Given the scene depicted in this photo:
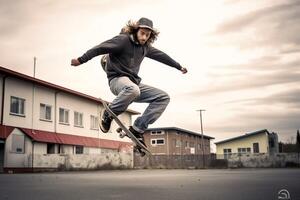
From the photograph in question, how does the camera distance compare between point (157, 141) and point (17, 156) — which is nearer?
point (17, 156)

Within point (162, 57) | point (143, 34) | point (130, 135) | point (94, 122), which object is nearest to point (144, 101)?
point (130, 135)

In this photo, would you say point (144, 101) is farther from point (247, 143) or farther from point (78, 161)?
point (247, 143)

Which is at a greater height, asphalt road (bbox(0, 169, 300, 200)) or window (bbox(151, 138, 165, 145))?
window (bbox(151, 138, 165, 145))

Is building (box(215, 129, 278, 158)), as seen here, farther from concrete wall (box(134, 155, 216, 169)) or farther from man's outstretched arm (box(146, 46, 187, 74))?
man's outstretched arm (box(146, 46, 187, 74))

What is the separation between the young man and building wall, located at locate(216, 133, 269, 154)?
5165 centimetres

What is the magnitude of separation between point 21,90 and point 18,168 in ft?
19.4

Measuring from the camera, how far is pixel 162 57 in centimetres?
732

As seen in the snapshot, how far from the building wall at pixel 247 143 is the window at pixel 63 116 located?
106ft

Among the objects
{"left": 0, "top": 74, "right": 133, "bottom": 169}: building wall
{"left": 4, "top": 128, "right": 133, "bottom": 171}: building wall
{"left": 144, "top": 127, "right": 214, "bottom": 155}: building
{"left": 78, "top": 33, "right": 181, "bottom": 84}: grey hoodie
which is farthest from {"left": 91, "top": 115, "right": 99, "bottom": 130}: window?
{"left": 78, "top": 33, "right": 181, "bottom": 84}: grey hoodie

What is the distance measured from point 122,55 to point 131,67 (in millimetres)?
288

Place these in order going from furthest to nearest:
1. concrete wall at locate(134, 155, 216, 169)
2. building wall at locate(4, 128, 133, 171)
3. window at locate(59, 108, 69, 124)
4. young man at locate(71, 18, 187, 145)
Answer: concrete wall at locate(134, 155, 216, 169)
window at locate(59, 108, 69, 124)
building wall at locate(4, 128, 133, 171)
young man at locate(71, 18, 187, 145)

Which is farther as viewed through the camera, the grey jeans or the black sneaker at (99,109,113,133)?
the black sneaker at (99,109,113,133)

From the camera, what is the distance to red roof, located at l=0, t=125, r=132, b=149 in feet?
89.4

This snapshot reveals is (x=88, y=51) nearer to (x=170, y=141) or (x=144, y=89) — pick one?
(x=144, y=89)
